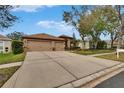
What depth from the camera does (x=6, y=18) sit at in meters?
9.64

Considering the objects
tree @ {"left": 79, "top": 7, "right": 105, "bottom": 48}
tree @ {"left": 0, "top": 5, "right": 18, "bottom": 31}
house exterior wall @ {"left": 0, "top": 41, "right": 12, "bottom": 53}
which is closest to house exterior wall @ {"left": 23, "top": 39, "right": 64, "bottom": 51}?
house exterior wall @ {"left": 0, "top": 41, "right": 12, "bottom": 53}

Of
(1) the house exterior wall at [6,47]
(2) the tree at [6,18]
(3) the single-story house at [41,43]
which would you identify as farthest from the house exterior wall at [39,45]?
(2) the tree at [6,18]

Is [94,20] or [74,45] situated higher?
[94,20]

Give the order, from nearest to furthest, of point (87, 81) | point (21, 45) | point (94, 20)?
point (87, 81) → point (21, 45) → point (94, 20)

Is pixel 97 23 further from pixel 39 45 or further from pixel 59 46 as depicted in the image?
pixel 39 45

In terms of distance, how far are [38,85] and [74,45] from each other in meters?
15.1

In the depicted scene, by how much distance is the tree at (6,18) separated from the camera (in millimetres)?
9352

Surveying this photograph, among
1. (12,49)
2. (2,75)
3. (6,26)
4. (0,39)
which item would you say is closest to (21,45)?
(12,49)

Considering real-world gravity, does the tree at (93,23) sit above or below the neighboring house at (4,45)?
above

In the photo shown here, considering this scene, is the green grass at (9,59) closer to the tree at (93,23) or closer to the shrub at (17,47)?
the shrub at (17,47)

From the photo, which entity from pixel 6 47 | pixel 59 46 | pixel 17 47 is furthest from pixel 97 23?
pixel 6 47
